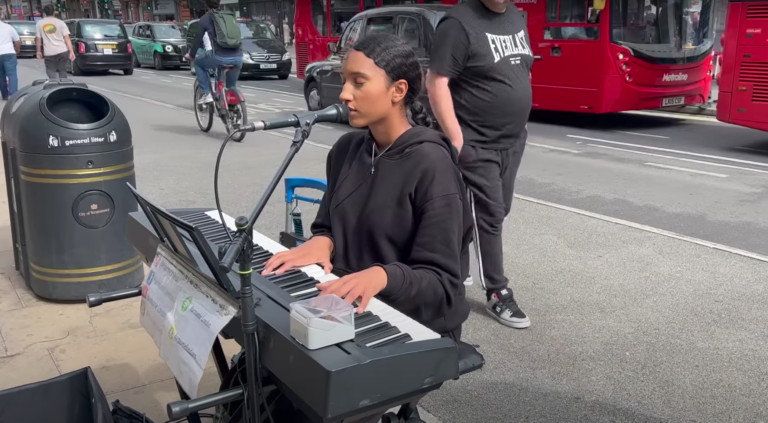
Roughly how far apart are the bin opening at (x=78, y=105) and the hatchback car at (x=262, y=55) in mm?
17340

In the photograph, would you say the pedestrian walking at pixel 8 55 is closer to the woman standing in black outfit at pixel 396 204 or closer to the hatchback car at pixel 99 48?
the hatchback car at pixel 99 48

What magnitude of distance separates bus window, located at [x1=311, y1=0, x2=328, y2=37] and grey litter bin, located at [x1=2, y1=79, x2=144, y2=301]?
45.3ft

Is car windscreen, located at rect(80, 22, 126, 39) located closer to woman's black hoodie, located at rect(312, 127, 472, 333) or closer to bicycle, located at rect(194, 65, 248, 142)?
bicycle, located at rect(194, 65, 248, 142)

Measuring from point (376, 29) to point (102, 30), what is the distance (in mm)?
15676

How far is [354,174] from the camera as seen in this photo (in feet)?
7.74

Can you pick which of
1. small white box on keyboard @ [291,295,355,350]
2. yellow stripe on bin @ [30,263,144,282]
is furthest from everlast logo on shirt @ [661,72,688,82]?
small white box on keyboard @ [291,295,355,350]

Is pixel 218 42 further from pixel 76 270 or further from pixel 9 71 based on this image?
pixel 76 270

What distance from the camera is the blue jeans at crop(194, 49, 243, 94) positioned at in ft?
34.2

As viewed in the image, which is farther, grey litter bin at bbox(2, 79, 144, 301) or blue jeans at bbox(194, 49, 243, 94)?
blue jeans at bbox(194, 49, 243, 94)

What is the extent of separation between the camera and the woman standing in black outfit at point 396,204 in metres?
2.15

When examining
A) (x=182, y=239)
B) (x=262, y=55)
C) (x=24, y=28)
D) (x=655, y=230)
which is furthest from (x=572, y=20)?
(x=24, y=28)

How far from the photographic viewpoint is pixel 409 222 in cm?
223

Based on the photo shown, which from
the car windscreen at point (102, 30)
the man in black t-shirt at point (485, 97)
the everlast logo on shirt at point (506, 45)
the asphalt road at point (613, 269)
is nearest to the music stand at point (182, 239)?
the asphalt road at point (613, 269)

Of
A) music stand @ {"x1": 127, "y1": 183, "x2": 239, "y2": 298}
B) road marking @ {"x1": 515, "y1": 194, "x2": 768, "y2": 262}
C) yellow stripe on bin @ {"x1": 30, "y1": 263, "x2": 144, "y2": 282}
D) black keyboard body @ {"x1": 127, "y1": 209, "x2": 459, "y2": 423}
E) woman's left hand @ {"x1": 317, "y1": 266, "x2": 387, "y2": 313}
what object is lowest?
road marking @ {"x1": 515, "y1": 194, "x2": 768, "y2": 262}
